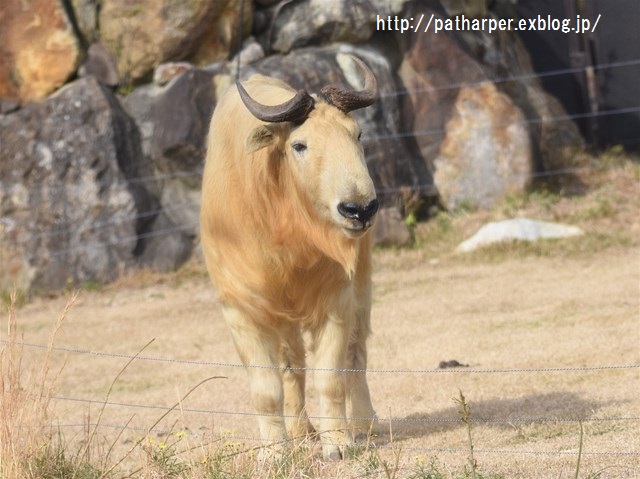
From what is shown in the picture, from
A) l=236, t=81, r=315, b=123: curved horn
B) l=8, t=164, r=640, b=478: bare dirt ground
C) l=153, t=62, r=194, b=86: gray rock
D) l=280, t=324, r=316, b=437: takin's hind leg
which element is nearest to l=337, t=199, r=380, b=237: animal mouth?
l=236, t=81, r=315, b=123: curved horn

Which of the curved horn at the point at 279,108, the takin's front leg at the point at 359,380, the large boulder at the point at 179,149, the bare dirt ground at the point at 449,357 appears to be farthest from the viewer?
the large boulder at the point at 179,149

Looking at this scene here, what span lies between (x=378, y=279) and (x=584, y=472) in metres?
8.97

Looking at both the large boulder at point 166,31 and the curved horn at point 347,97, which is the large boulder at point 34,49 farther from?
the curved horn at point 347,97

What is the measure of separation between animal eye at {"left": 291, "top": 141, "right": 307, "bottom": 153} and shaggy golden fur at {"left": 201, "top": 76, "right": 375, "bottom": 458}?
19 mm

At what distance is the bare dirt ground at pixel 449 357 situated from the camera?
7312mm

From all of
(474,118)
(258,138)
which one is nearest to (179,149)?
(474,118)

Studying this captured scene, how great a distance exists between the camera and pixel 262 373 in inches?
300

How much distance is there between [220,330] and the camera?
13.5 meters

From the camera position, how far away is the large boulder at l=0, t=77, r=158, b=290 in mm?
16312

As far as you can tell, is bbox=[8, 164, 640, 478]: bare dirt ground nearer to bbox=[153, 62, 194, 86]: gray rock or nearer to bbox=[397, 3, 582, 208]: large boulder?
bbox=[397, 3, 582, 208]: large boulder

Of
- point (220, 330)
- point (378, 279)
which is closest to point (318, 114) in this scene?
point (220, 330)

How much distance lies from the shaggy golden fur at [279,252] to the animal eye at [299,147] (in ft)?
0.06

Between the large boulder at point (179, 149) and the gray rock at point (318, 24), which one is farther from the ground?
the gray rock at point (318, 24)

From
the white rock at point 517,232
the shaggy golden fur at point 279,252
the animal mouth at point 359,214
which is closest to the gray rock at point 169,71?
the white rock at point 517,232
